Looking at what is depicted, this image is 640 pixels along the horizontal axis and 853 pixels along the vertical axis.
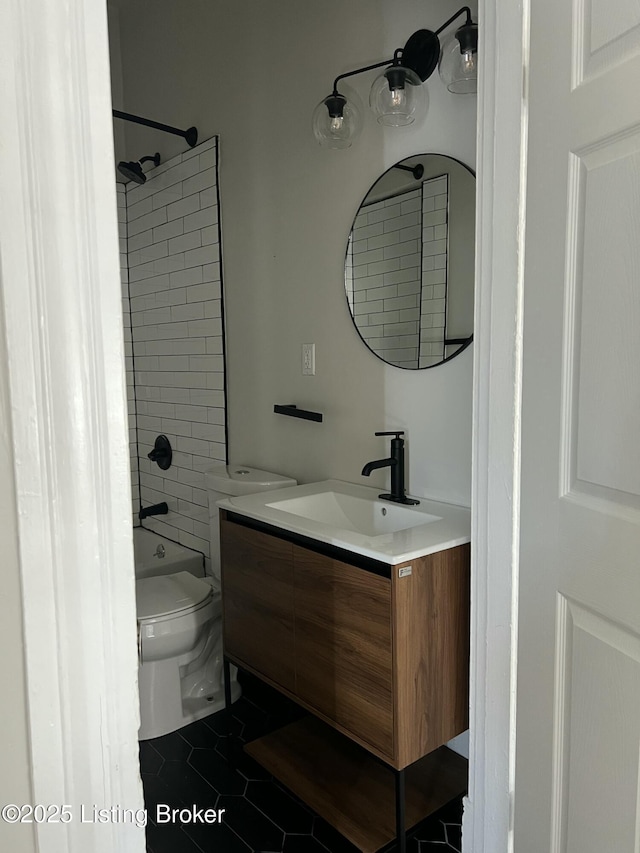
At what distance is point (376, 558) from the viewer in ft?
4.55

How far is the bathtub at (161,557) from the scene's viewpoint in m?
2.80

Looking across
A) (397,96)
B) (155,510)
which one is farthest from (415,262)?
(155,510)

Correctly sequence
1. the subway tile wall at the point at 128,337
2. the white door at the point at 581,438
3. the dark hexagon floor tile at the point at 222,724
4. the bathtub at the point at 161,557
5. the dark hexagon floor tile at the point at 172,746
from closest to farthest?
the white door at the point at 581,438 → the dark hexagon floor tile at the point at 172,746 → the dark hexagon floor tile at the point at 222,724 → the bathtub at the point at 161,557 → the subway tile wall at the point at 128,337

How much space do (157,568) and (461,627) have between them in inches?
65.8

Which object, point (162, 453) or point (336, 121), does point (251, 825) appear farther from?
point (336, 121)

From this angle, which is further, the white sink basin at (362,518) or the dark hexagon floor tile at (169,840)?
the dark hexagon floor tile at (169,840)

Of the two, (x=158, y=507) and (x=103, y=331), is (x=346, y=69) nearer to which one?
(x=103, y=331)

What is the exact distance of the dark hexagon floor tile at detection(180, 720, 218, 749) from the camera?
2.08 meters

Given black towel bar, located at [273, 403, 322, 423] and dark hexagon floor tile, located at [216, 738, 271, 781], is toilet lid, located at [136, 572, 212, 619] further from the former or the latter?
black towel bar, located at [273, 403, 322, 423]

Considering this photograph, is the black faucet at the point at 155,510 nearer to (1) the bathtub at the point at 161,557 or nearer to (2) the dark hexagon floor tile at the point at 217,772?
(1) the bathtub at the point at 161,557

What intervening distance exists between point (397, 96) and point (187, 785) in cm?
207

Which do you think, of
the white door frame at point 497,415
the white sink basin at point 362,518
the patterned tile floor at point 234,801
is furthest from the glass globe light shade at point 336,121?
the patterned tile floor at point 234,801

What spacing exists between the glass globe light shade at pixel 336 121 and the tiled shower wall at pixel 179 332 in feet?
2.81

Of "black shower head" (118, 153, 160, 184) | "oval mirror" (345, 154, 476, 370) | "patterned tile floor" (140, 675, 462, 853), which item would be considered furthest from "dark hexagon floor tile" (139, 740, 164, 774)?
"black shower head" (118, 153, 160, 184)
